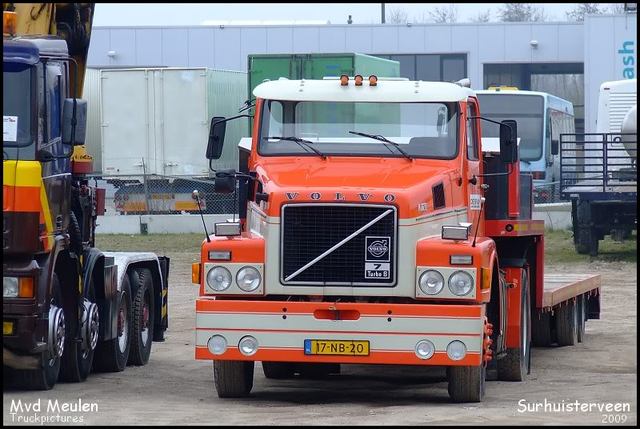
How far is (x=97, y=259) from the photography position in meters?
12.9

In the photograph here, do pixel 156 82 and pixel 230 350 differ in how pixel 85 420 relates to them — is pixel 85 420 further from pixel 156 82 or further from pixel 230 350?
pixel 156 82

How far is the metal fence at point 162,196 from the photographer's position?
33000 mm

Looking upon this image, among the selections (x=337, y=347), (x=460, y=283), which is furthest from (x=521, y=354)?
(x=337, y=347)

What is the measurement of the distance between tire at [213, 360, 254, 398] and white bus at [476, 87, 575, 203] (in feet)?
70.3

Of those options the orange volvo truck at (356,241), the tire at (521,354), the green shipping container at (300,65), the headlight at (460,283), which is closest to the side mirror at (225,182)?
the orange volvo truck at (356,241)

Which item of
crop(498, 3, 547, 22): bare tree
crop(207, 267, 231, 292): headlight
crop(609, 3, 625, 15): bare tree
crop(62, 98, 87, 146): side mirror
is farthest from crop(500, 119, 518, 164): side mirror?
crop(498, 3, 547, 22): bare tree

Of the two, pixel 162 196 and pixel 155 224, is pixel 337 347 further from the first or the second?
pixel 162 196

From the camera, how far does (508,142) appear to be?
492 inches

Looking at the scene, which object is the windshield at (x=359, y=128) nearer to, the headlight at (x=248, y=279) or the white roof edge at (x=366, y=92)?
the white roof edge at (x=366, y=92)

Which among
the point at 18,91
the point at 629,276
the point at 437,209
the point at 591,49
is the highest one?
the point at 591,49

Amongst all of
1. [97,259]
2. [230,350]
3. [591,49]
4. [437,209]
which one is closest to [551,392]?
[437,209]

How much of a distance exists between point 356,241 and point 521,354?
2.96m

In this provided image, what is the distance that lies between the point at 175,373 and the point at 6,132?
3.44m

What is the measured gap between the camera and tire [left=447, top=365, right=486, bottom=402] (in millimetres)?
11078
